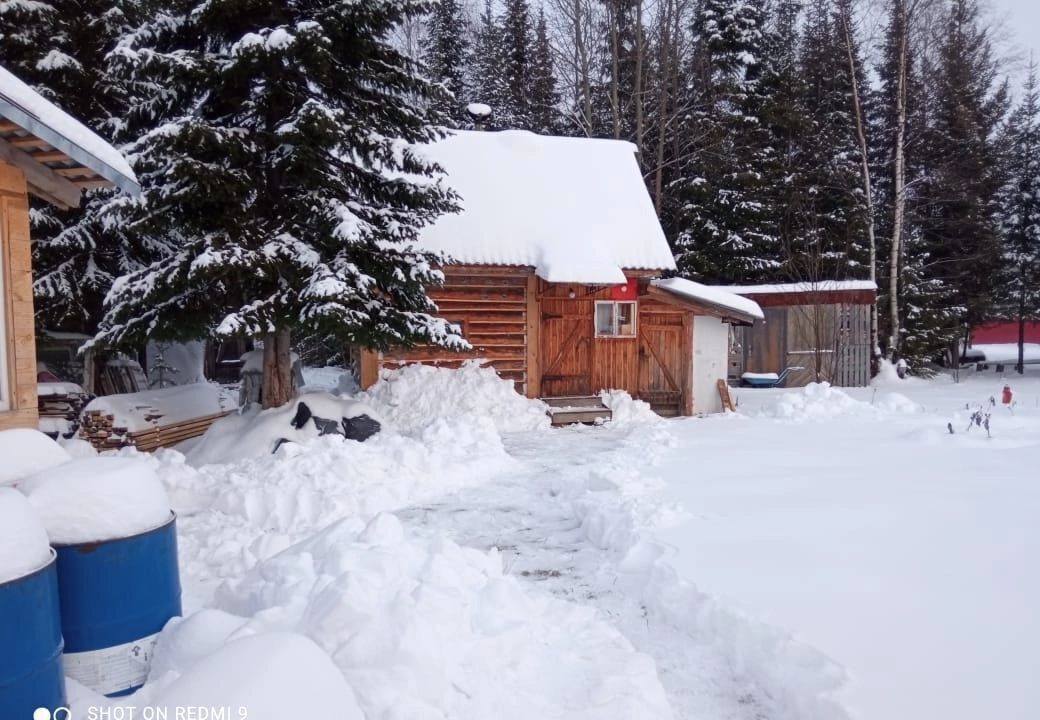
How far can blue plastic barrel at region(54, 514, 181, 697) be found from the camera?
3037 mm

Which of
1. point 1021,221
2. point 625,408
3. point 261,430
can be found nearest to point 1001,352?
point 1021,221

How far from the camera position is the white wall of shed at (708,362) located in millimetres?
14578

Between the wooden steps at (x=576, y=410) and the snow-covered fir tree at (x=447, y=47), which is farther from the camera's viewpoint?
the snow-covered fir tree at (x=447, y=47)

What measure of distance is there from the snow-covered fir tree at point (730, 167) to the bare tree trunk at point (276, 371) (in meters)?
15.9

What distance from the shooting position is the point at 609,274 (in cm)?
1291

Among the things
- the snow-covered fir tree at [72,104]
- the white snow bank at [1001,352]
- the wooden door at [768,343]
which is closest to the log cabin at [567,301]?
the snow-covered fir tree at [72,104]

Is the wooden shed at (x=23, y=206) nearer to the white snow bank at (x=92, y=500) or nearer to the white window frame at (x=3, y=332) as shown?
the white window frame at (x=3, y=332)

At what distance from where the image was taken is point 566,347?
14.1 m

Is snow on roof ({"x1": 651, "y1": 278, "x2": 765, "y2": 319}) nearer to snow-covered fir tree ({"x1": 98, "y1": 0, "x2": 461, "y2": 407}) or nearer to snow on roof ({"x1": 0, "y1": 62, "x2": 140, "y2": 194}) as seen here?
snow-covered fir tree ({"x1": 98, "y1": 0, "x2": 461, "y2": 407})

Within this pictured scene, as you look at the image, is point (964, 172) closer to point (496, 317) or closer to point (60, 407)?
point (496, 317)

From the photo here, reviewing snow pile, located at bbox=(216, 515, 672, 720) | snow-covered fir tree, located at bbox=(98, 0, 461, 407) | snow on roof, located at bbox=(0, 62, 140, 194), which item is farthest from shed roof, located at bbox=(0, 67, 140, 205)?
snow pile, located at bbox=(216, 515, 672, 720)

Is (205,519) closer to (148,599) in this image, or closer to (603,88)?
(148,599)

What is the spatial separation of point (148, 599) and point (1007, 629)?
4.50m

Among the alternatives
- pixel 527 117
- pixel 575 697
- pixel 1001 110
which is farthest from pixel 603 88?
pixel 575 697
